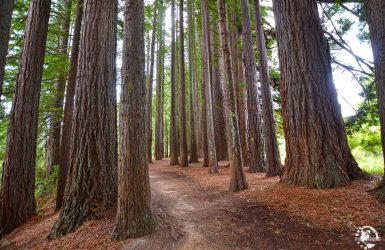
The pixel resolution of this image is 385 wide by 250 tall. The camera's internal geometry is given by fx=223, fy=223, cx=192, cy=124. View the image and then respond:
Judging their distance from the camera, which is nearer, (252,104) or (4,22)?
(4,22)

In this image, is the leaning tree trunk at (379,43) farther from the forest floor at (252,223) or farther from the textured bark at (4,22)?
the textured bark at (4,22)

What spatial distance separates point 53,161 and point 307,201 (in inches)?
392

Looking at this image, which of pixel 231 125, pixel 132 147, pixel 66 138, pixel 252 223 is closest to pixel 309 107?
pixel 231 125

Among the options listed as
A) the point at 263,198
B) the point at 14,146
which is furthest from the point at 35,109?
the point at 263,198

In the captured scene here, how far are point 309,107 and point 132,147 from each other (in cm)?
369

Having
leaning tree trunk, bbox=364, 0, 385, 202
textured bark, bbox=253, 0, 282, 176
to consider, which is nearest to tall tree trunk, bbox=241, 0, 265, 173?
textured bark, bbox=253, 0, 282, 176

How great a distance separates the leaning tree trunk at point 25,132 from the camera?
18.9 feet

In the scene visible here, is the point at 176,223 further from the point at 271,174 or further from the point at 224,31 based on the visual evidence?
the point at 224,31

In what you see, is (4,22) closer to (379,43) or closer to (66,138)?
(66,138)

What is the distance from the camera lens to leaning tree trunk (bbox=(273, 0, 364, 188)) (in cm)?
446

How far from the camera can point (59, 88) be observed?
9.47 meters

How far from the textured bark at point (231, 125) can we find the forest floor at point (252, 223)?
0.43 meters

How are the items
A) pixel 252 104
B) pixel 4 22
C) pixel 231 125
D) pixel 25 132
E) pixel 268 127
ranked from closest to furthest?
pixel 4 22, pixel 231 125, pixel 25 132, pixel 268 127, pixel 252 104

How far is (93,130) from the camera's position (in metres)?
4.86
